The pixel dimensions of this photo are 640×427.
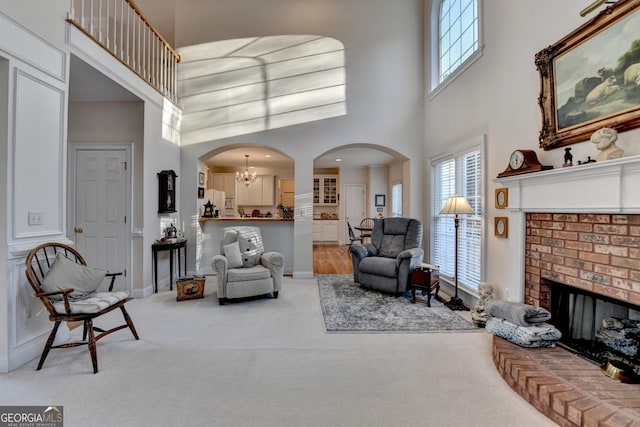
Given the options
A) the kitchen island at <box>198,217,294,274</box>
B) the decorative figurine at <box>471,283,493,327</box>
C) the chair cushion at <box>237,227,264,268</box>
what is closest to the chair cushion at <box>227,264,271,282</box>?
the chair cushion at <box>237,227,264,268</box>

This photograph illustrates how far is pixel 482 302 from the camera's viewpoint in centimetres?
334

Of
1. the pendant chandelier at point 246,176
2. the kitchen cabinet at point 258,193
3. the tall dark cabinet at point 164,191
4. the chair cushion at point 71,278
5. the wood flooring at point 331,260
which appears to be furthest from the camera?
the kitchen cabinet at point 258,193

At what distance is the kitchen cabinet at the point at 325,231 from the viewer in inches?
388

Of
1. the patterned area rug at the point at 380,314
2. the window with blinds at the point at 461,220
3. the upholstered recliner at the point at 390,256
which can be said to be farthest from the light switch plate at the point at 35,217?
the window with blinds at the point at 461,220

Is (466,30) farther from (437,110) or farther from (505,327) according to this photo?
(505,327)

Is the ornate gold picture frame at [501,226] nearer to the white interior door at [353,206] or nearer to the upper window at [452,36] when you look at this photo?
the upper window at [452,36]

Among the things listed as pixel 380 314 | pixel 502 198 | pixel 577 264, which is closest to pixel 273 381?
pixel 380 314

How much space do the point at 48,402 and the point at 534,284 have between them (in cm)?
369

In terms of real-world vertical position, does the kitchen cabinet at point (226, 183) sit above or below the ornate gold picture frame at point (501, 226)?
above

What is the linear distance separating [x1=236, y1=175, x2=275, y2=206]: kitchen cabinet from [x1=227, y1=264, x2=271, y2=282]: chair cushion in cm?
563

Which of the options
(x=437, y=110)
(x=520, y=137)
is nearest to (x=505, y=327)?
(x=520, y=137)

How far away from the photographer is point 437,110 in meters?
4.77

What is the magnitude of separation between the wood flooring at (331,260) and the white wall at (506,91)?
297 centimetres

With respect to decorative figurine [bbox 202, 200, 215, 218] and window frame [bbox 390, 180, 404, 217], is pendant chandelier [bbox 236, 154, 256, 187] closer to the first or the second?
decorative figurine [bbox 202, 200, 215, 218]
